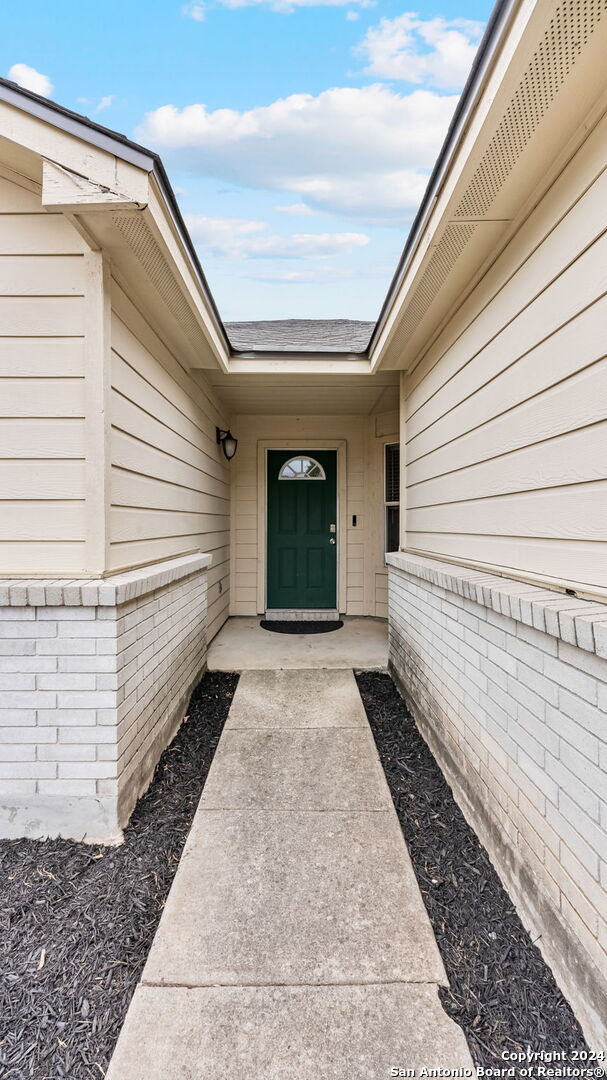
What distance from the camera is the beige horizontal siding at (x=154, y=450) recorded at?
6.71 feet

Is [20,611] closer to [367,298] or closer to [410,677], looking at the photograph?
[410,677]

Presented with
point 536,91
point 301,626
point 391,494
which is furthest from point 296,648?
point 536,91

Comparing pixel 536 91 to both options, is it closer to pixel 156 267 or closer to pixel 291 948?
pixel 156 267

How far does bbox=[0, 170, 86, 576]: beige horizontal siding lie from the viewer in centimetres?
184

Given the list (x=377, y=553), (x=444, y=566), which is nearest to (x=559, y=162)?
(x=444, y=566)

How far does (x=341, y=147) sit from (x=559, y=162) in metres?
6.22

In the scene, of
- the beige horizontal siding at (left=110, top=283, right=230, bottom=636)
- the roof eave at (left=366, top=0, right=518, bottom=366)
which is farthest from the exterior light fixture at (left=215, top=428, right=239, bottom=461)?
the roof eave at (left=366, top=0, right=518, bottom=366)

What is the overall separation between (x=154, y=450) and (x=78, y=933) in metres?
2.04

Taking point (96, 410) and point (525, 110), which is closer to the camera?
point (525, 110)

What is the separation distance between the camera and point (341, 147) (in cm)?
618

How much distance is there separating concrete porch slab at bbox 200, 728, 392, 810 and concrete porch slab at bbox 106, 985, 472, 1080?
78 cm

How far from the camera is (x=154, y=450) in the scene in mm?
2547

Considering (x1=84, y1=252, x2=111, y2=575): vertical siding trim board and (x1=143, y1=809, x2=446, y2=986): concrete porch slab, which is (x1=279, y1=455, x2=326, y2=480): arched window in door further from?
(x1=143, y1=809, x2=446, y2=986): concrete porch slab

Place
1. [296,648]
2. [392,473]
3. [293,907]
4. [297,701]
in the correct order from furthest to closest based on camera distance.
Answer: [392,473]
[296,648]
[297,701]
[293,907]
